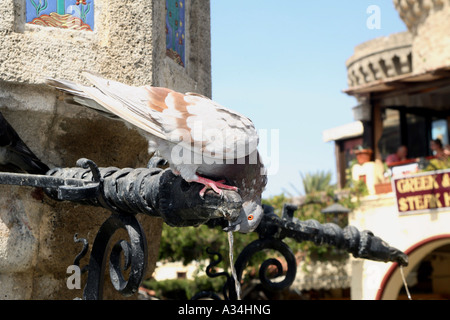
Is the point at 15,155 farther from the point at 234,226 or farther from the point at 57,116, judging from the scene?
the point at 234,226

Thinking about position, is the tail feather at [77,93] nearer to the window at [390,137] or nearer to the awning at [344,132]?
the awning at [344,132]

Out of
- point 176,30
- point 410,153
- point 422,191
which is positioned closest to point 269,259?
point 176,30

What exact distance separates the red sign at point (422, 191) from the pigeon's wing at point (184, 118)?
927cm

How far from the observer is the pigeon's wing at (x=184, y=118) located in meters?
2.18

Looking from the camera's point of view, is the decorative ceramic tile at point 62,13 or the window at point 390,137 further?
the window at point 390,137

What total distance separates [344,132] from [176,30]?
14724mm

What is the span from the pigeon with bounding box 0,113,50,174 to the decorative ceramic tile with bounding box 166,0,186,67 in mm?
880

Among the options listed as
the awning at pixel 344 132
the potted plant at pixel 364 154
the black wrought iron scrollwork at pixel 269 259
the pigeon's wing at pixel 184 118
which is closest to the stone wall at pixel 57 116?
the pigeon's wing at pixel 184 118

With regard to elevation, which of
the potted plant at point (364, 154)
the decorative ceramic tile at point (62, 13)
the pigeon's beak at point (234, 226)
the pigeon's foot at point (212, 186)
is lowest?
the pigeon's beak at point (234, 226)

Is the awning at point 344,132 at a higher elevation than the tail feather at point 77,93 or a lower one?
higher
